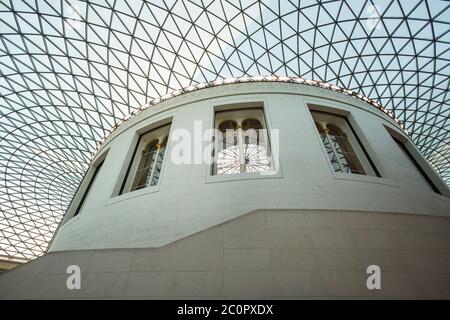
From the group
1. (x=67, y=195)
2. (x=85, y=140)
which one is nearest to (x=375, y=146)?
(x=85, y=140)

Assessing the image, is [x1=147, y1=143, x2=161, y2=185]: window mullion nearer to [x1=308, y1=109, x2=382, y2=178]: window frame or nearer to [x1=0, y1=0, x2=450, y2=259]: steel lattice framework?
[x1=308, y1=109, x2=382, y2=178]: window frame

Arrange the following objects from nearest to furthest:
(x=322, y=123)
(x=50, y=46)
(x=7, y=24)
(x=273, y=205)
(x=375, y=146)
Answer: (x=273, y=205), (x=375, y=146), (x=322, y=123), (x=7, y=24), (x=50, y=46)

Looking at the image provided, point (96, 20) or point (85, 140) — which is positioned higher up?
point (96, 20)

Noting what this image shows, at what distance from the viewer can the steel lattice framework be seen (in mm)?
18984

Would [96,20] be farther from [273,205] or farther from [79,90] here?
[273,205]

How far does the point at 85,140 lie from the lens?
29656 millimetres

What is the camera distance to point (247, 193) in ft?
30.9

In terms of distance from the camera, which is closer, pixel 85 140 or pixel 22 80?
pixel 22 80

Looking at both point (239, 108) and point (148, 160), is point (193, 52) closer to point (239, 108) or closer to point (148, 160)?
point (239, 108)

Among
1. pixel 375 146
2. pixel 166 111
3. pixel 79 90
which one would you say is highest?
pixel 79 90

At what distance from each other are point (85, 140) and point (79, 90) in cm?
768

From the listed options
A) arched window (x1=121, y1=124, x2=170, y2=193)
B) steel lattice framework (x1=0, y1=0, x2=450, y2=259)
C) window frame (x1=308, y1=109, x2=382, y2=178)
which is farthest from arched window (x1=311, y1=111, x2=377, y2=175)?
steel lattice framework (x1=0, y1=0, x2=450, y2=259)

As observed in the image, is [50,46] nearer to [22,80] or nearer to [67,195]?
[22,80]

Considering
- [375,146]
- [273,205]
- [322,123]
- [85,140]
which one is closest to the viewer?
[273,205]
